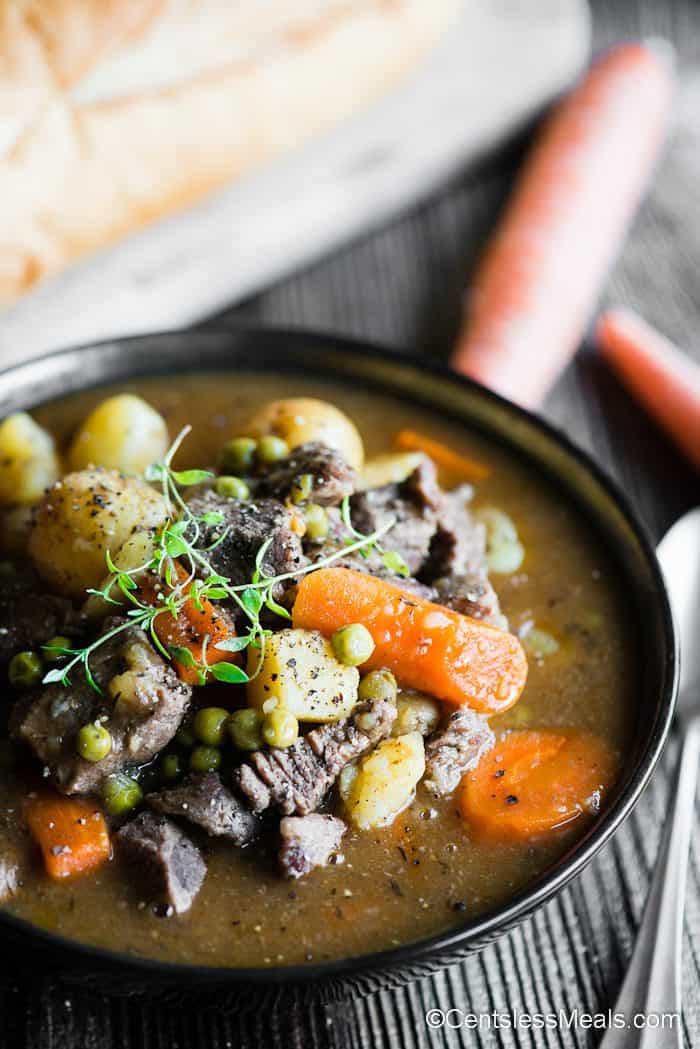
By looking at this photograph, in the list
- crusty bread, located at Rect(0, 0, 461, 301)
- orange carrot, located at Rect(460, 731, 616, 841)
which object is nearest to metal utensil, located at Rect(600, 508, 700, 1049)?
orange carrot, located at Rect(460, 731, 616, 841)

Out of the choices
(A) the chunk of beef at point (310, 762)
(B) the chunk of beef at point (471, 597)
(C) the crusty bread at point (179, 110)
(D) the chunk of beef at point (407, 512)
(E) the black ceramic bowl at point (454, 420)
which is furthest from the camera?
(C) the crusty bread at point (179, 110)

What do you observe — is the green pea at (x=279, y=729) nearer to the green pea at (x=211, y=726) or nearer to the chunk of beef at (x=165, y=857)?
the green pea at (x=211, y=726)

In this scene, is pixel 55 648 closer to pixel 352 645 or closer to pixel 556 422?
pixel 352 645

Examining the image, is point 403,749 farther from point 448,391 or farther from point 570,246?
point 570,246

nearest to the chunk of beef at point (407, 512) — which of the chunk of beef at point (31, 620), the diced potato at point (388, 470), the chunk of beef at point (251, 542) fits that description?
the diced potato at point (388, 470)

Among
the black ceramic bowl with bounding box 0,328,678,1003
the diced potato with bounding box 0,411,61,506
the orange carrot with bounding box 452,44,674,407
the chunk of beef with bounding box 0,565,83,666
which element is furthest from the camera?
the orange carrot with bounding box 452,44,674,407

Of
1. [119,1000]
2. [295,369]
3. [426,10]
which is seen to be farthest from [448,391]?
[426,10]

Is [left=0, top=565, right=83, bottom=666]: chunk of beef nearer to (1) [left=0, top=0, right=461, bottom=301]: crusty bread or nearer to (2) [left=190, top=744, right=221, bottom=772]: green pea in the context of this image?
(2) [left=190, top=744, right=221, bottom=772]: green pea
